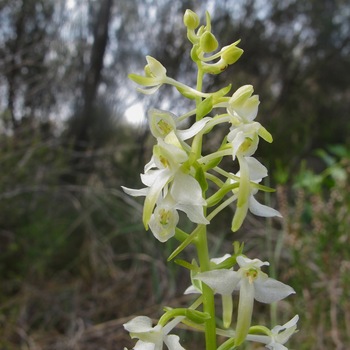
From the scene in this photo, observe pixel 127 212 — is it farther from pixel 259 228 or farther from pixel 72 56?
pixel 72 56

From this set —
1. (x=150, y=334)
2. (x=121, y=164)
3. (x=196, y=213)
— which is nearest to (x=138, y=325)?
(x=150, y=334)

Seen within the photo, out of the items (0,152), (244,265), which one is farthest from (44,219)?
(244,265)

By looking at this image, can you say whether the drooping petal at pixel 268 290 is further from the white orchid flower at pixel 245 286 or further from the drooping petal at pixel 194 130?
the drooping petal at pixel 194 130

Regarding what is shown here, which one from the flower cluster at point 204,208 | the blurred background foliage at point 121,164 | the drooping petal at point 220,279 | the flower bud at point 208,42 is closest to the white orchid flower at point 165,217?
the flower cluster at point 204,208

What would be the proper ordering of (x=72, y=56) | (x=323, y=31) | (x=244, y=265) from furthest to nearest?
(x=323, y=31), (x=72, y=56), (x=244, y=265)

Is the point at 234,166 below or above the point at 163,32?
below

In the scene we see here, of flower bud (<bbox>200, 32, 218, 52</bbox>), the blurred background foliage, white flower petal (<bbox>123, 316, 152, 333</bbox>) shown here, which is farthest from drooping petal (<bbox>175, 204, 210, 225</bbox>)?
the blurred background foliage

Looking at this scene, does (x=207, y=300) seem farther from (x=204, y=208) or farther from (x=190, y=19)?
(x=190, y=19)
